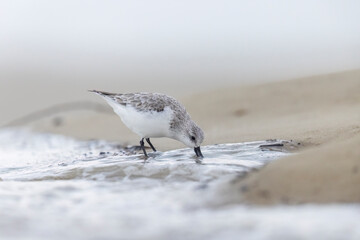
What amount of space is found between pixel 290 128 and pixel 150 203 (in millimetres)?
2666

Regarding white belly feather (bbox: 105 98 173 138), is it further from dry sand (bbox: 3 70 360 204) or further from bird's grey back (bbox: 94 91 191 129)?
dry sand (bbox: 3 70 360 204)

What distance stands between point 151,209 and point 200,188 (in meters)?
0.50

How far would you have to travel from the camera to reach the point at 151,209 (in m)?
3.67

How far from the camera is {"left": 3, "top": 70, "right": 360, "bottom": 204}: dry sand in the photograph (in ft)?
11.8

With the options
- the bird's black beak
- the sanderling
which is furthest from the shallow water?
the sanderling

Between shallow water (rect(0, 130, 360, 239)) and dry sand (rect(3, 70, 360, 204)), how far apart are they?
0.17m

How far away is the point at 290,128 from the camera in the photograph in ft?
20.4

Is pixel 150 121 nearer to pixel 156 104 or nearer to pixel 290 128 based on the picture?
pixel 156 104

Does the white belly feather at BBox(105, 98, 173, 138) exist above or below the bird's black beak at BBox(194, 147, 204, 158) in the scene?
above

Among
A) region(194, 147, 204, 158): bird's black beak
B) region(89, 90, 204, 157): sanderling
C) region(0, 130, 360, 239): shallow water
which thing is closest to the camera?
region(0, 130, 360, 239): shallow water

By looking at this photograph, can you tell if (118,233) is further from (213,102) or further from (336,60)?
(336,60)

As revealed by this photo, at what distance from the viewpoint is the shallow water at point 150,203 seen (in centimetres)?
323

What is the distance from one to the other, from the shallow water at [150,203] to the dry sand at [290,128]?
0.56 ft

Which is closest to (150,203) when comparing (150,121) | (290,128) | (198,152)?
(198,152)
